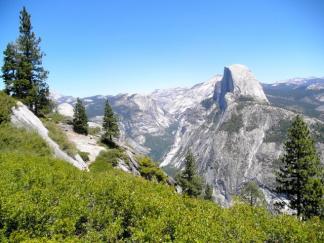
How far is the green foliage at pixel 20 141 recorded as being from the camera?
33.8m

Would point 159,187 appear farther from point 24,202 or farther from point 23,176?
point 24,202

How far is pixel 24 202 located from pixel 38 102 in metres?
52.0

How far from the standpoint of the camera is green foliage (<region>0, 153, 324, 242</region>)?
48.9 ft

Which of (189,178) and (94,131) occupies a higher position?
(94,131)

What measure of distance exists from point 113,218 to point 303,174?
38.0 metres

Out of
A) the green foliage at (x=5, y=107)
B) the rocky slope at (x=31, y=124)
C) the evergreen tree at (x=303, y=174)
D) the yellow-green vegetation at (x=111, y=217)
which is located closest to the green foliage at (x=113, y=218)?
the yellow-green vegetation at (x=111, y=217)

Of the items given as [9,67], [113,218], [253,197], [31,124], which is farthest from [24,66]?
[253,197]

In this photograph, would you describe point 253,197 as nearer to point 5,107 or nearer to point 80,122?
point 80,122

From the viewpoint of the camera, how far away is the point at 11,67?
196ft

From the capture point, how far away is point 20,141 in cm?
3528

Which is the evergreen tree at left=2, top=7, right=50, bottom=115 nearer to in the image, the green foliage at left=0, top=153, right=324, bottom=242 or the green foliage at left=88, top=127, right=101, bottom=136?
the green foliage at left=88, top=127, right=101, bottom=136

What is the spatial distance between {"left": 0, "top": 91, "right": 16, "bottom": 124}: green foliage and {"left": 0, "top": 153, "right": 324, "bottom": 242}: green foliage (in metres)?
16.9

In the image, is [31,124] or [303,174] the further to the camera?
[303,174]

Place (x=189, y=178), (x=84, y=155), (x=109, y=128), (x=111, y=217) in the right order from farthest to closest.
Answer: (x=189, y=178)
(x=109, y=128)
(x=84, y=155)
(x=111, y=217)
